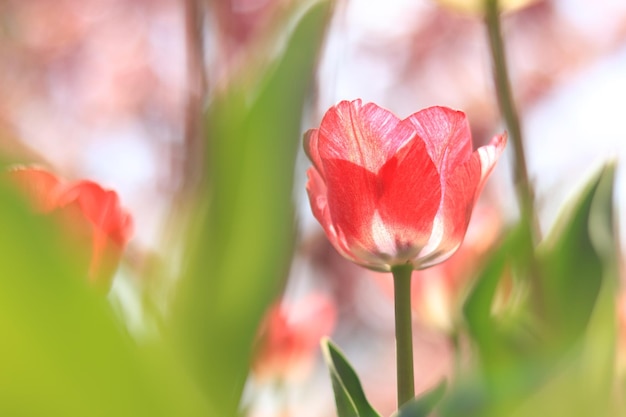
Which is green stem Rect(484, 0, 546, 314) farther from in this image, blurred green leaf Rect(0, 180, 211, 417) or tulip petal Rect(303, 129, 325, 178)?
blurred green leaf Rect(0, 180, 211, 417)

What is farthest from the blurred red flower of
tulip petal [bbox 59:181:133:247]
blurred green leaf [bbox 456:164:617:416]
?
blurred green leaf [bbox 456:164:617:416]

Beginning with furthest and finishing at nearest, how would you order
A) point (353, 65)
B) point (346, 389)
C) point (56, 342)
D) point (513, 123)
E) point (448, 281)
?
point (353, 65), point (448, 281), point (513, 123), point (346, 389), point (56, 342)

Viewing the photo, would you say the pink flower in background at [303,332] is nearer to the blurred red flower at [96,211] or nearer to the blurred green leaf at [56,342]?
the blurred red flower at [96,211]

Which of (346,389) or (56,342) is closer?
(56,342)

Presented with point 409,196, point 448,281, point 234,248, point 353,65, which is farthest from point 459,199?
point 353,65

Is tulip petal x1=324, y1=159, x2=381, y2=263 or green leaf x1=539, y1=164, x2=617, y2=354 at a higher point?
tulip petal x1=324, y1=159, x2=381, y2=263

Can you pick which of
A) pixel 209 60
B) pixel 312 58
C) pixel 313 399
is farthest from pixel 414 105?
pixel 312 58

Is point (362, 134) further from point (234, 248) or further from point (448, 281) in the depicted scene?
point (448, 281)

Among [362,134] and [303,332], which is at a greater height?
[362,134]

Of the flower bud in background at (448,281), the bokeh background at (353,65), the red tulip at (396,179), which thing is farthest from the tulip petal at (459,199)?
the bokeh background at (353,65)
